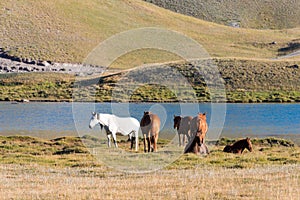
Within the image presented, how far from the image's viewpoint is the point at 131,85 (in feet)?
272

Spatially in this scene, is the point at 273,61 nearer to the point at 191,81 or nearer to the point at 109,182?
the point at 191,81

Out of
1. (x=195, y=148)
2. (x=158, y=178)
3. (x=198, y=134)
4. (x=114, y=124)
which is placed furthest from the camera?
(x=114, y=124)

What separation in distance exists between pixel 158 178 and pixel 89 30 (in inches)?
5244

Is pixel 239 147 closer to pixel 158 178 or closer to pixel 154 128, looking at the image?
pixel 154 128

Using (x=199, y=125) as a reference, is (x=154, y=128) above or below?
below

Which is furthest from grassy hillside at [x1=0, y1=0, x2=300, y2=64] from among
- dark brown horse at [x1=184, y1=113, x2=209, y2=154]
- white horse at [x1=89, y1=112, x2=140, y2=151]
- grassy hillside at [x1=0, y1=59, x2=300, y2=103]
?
dark brown horse at [x1=184, y1=113, x2=209, y2=154]

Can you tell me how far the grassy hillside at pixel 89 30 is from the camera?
133000 mm

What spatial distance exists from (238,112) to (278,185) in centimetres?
4008

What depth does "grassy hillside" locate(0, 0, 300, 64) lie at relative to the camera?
133 m

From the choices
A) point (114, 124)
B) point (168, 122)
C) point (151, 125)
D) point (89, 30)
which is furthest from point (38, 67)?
point (151, 125)

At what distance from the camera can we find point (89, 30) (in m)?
148

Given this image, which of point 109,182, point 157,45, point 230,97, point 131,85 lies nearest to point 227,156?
point 109,182

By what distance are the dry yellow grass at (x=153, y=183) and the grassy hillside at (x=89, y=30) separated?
10729cm

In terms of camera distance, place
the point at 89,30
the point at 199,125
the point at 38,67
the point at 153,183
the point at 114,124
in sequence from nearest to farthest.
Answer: the point at 153,183 → the point at 199,125 → the point at 114,124 → the point at 38,67 → the point at 89,30
